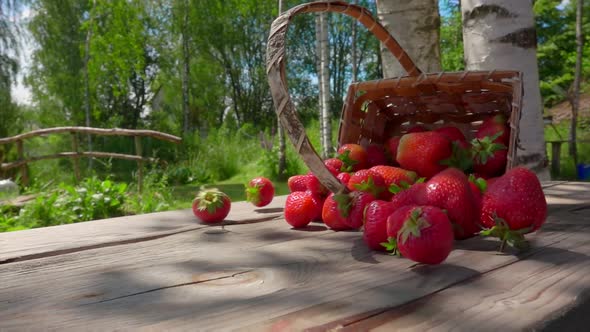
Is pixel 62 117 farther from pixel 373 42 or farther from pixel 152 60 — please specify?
pixel 373 42

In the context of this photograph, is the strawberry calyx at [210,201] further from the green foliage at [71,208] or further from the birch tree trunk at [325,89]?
the birch tree trunk at [325,89]

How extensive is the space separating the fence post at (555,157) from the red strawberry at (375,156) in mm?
7482

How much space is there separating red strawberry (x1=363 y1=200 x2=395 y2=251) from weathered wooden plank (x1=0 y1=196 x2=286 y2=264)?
54cm

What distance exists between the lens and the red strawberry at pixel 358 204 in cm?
111

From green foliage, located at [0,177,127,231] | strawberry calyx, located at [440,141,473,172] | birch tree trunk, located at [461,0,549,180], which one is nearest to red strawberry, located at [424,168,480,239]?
strawberry calyx, located at [440,141,473,172]

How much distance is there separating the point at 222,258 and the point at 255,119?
21.4 meters

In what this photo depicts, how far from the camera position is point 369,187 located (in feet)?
3.75

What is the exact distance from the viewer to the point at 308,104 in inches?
940

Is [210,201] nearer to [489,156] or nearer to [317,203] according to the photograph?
[317,203]

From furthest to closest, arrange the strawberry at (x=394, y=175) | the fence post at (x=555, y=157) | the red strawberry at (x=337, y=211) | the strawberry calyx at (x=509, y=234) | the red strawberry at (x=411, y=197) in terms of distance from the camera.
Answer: the fence post at (x=555, y=157), the strawberry at (x=394, y=175), the red strawberry at (x=337, y=211), the red strawberry at (x=411, y=197), the strawberry calyx at (x=509, y=234)

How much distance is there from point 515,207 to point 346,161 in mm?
578

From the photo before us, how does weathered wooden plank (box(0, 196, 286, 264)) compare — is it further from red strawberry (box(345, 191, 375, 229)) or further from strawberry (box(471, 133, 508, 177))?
strawberry (box(471, 133, 508, 177))

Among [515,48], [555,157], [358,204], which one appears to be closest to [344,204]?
[358,204]

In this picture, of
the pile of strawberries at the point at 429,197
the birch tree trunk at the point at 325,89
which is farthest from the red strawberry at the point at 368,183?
the birch tree trunk at the point at 325,89
